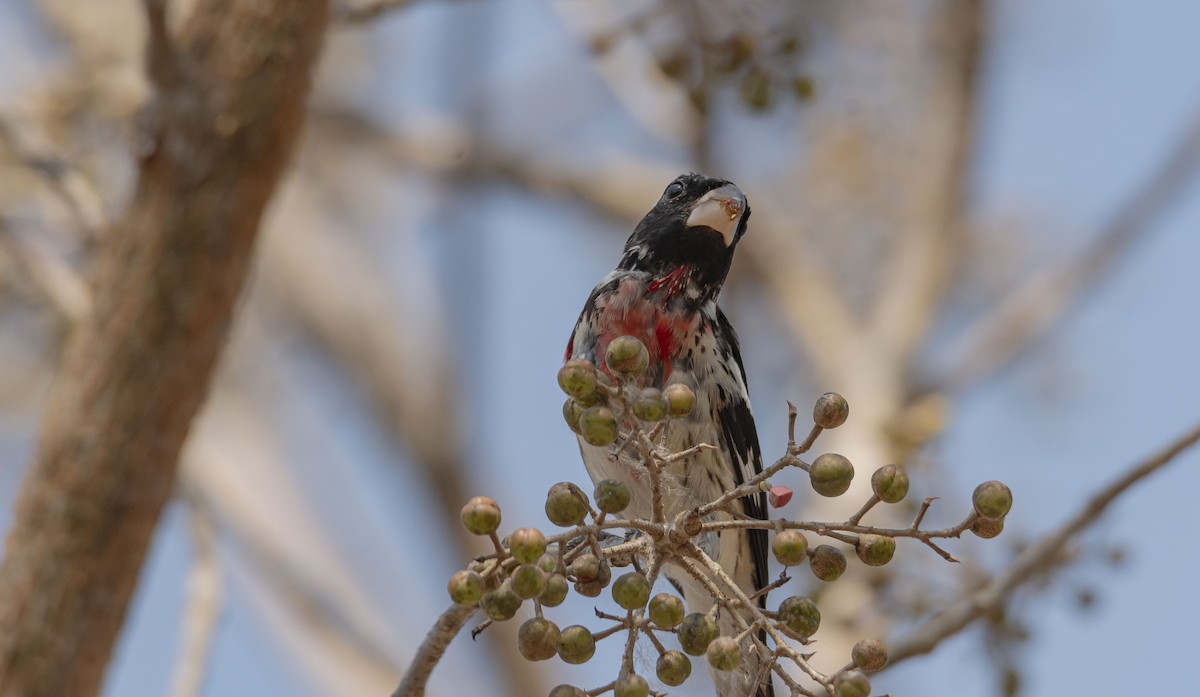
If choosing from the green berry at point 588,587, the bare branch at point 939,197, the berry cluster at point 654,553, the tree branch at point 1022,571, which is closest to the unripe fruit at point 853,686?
the berry cluster at point 654,553

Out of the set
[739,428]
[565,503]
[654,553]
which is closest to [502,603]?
[565,503]

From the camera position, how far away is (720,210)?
375 cm

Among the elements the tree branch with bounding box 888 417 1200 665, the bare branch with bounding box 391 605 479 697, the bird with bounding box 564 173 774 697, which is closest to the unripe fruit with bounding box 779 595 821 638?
the bare branch with bounding box 391 605 479 697

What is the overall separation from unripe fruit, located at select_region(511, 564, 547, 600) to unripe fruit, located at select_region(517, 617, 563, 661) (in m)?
0.09

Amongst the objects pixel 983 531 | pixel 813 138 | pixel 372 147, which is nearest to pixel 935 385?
pixel 813 138

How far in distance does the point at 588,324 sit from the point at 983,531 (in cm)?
165

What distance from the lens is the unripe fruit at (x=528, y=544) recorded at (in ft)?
6.23

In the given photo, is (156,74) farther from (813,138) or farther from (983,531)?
(813,138)

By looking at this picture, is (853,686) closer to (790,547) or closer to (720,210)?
(790,547)

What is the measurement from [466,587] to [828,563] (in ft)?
1.94

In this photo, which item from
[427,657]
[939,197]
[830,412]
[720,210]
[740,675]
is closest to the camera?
[830,412]

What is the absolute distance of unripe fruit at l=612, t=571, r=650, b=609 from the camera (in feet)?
6.40

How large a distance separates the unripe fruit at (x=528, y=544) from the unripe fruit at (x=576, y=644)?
0.15 metres

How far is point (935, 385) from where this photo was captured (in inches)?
295
